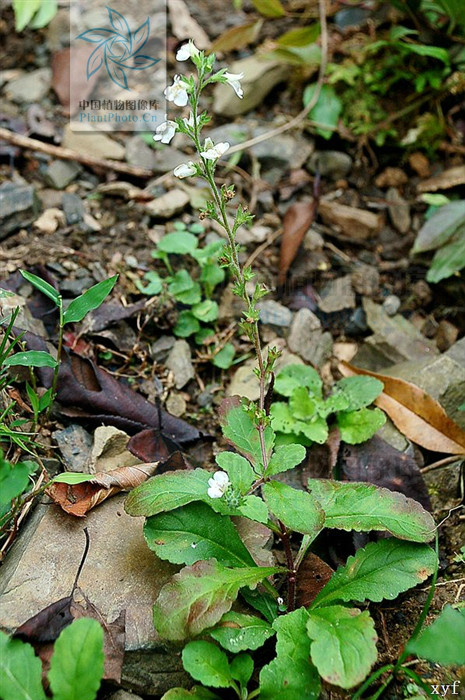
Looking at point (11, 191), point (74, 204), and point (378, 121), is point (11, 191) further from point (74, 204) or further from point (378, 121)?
point (378, 121)

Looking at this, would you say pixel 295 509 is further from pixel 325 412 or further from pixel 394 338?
pixel 394 338

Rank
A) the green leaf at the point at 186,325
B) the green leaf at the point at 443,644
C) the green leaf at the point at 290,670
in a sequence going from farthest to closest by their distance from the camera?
the green leaf at the point at 186,325 → the green leaf at the point at 290,670 → the green leaf at the point at 443,644

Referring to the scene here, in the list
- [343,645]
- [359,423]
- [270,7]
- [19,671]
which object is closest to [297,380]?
[359,423]

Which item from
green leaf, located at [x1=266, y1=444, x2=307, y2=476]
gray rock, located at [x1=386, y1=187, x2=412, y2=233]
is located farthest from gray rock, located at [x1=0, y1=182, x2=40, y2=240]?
gray rock, located at [x1=386, y1=187, x2=412, y2=233]

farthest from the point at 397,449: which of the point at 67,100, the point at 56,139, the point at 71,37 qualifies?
the point at 71,37

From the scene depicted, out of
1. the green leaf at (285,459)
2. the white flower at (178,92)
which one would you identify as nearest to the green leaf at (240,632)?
the green leaf at (285,459)

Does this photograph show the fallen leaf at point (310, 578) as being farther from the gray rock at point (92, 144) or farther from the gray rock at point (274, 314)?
the gray rock at point (92, 144)
